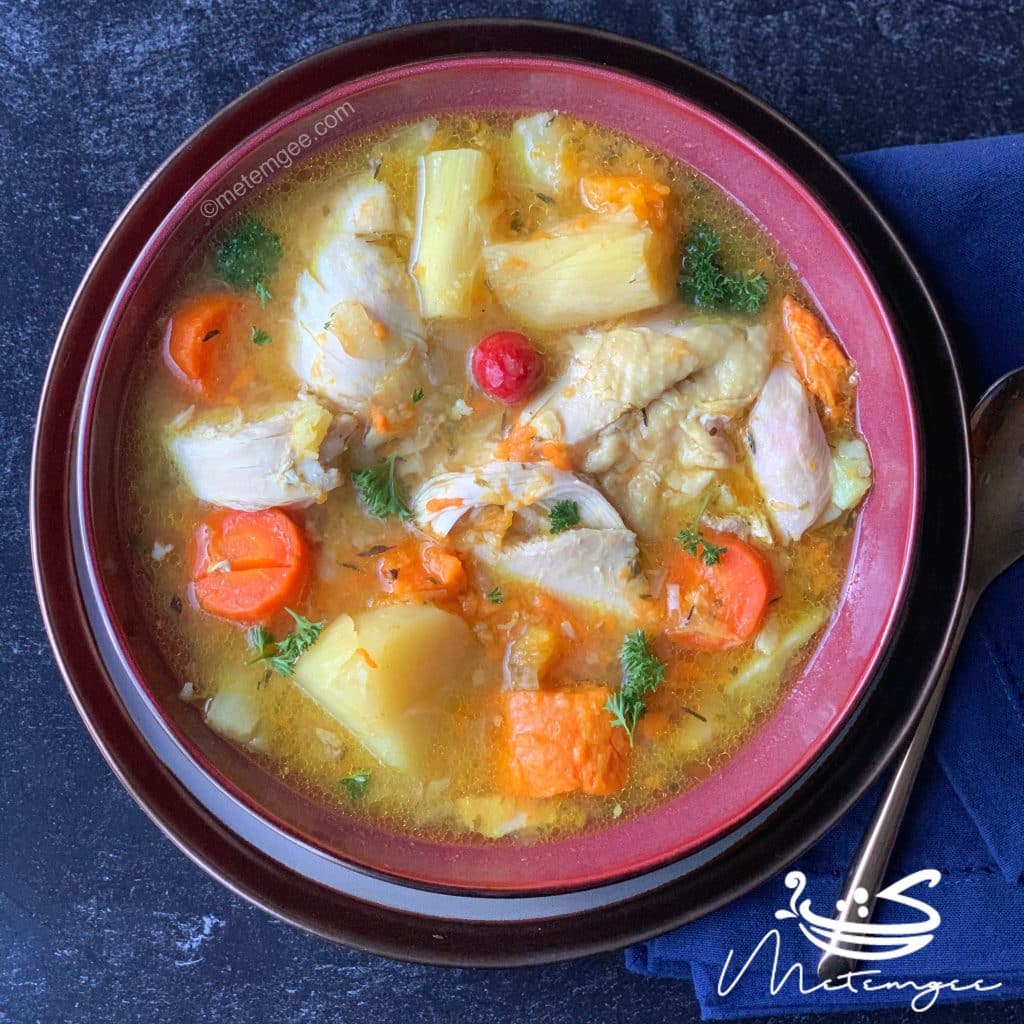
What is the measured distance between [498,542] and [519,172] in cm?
92

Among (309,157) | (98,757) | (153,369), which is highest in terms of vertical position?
(309,157)

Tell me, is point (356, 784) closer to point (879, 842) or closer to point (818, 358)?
point (879, 842)

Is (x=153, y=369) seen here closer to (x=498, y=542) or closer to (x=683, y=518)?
(x=498, y=542)

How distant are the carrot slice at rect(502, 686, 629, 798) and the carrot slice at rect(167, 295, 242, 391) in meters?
1.09

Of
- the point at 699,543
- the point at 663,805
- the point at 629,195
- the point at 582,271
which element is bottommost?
the point at 663,805

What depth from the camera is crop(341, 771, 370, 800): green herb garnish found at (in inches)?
95.5

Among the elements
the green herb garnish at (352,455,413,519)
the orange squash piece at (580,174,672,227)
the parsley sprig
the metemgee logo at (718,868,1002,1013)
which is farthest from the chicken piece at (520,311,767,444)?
the metemgee logo at (718,868,1002,1013)

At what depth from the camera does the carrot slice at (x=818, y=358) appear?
96.9 inches

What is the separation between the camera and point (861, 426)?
8.15 feet

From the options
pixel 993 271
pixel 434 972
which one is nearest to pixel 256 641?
pixel 434 972

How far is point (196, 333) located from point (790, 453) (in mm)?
1457

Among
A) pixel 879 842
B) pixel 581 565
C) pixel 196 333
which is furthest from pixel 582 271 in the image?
pixel 879 842

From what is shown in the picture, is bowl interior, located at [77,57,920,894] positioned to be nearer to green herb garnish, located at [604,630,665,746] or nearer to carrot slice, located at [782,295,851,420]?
carrot slice, located at [782,295,851,420]

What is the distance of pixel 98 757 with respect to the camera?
268 centimetres
